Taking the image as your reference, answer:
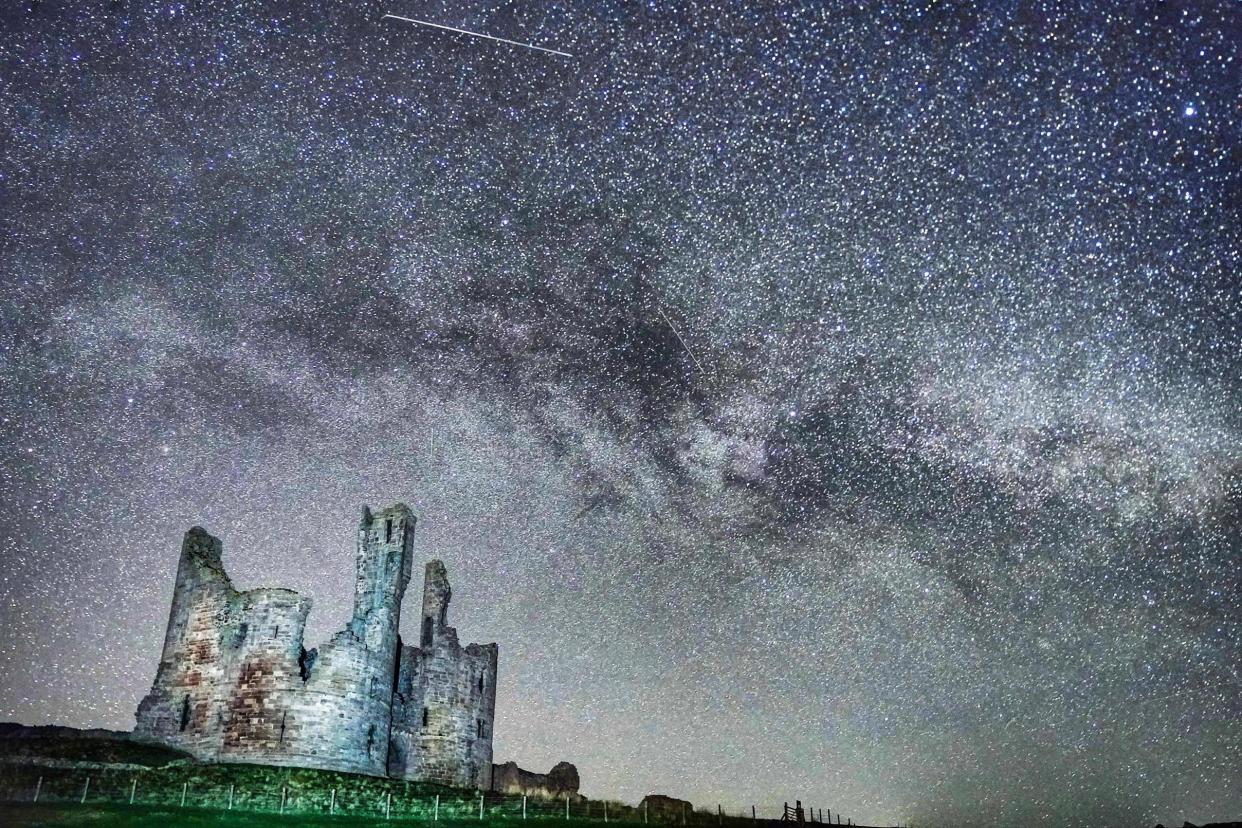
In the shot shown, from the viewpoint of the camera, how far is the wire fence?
24375 millimetres

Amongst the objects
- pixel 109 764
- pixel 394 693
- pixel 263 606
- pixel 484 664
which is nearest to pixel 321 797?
pixel 109 764

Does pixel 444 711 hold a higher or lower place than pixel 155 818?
higher

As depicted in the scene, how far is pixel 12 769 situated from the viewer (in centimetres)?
2472

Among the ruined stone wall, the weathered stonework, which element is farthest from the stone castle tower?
the weathered stonework

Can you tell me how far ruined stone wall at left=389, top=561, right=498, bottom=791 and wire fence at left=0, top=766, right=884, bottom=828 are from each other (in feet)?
31.1

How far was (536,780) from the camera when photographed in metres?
45.2

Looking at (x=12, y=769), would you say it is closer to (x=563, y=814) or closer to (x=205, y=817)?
(x=205, y=817)

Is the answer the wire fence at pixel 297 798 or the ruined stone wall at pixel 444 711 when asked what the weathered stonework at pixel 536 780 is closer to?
the ruined stone wall at pixel 444 711

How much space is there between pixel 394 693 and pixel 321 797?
492 inches

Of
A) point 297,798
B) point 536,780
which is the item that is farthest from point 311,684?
point 536,780

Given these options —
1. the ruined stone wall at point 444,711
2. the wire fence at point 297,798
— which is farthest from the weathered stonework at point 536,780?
the wire fence at point 297,798

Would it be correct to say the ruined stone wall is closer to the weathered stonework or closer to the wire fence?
the weathered stonework

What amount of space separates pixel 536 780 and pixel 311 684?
16.7 meters

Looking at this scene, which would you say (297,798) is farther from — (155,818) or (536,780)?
(536,780)
